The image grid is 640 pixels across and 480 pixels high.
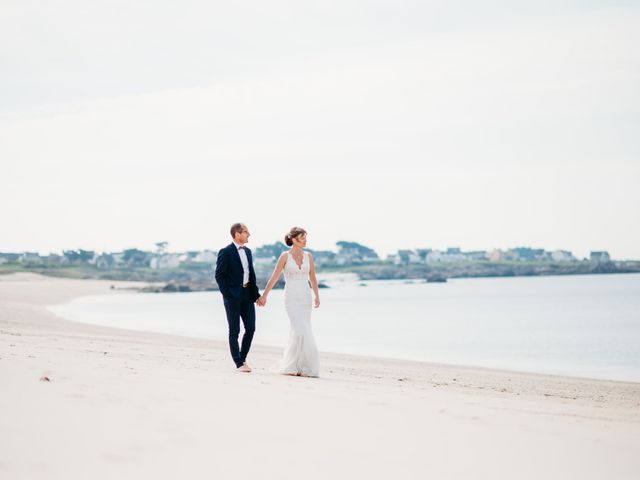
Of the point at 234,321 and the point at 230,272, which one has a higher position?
the point at 230,272

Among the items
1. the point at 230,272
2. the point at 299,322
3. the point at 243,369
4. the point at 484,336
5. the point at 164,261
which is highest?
the point at 164,261

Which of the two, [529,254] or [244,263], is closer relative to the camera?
[244,263]

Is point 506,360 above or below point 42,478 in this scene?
below

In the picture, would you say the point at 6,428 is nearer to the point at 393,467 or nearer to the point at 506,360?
the point at 393,467

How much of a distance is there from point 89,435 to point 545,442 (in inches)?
133

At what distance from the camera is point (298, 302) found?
11.1m

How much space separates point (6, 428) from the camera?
5.22 metres

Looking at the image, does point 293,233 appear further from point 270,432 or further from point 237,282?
point 270,432

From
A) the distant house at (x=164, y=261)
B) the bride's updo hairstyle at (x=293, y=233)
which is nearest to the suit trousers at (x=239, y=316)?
the bride's updo hairstyle at (x=293, y=233)

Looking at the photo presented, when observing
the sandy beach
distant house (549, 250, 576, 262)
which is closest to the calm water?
the sandy beach

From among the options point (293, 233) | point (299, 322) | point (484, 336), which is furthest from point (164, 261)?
point (293, 233)

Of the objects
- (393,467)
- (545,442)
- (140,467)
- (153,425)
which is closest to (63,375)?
(153,425)

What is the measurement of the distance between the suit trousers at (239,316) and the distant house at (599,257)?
180833mm

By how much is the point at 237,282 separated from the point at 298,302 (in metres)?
0.94
